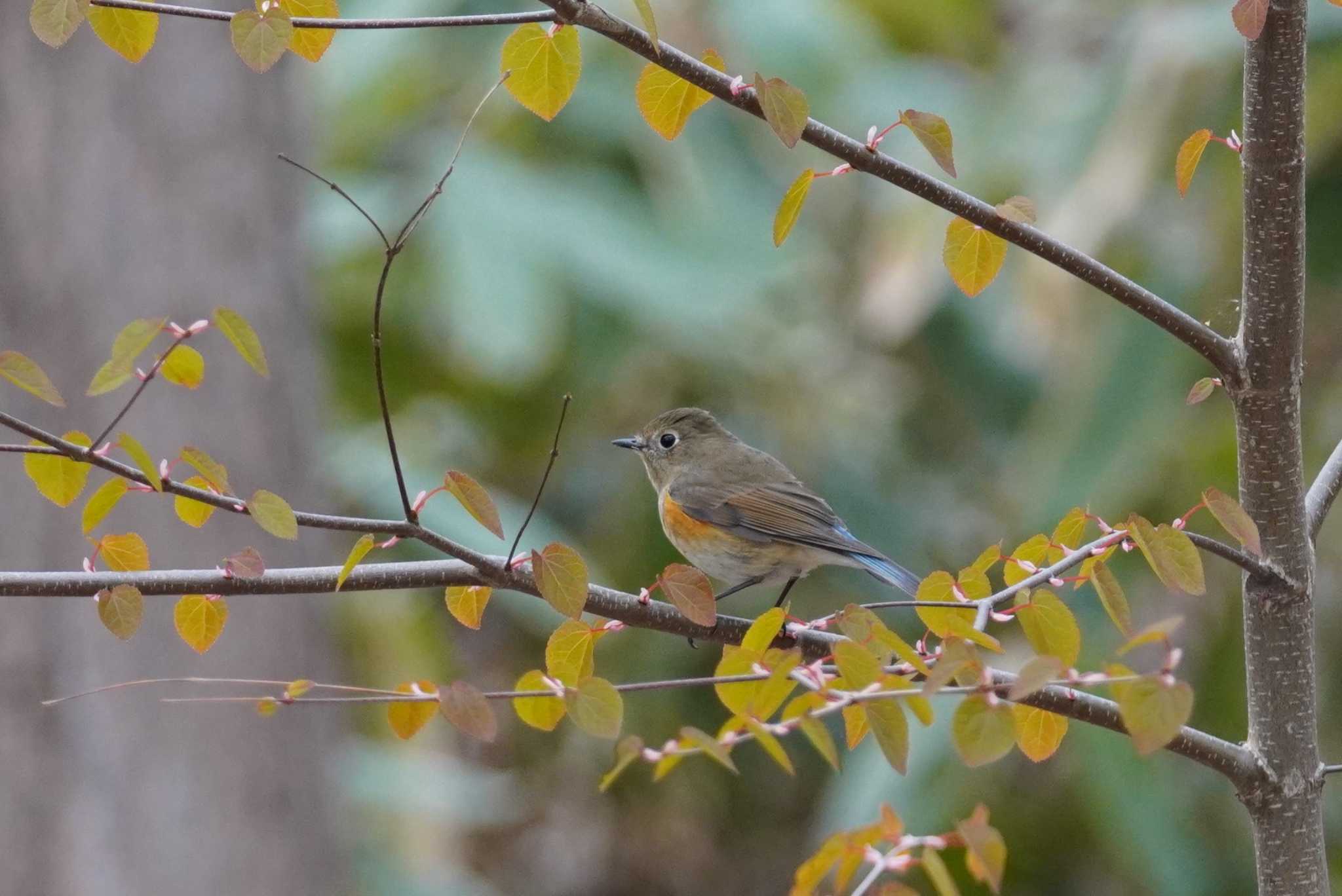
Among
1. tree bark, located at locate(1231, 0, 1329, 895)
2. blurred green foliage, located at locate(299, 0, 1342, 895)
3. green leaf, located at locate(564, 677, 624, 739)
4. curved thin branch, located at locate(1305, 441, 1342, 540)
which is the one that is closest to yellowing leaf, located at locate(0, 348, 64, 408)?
green leaf, located at locate(564, 677, 624, 739)

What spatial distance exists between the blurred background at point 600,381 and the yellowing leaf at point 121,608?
10.5 feet

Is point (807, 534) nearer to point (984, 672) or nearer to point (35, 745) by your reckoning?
point (984, 672)

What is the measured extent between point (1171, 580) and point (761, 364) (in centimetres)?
618

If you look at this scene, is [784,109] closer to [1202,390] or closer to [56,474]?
[1202,390]

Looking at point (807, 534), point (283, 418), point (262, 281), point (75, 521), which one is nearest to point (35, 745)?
point (75, 521)

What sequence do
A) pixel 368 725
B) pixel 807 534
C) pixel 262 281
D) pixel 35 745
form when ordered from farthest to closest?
1. pixel 368 725
2. pixel 262 281
3. pixel 35 745
4. pixel 807 534

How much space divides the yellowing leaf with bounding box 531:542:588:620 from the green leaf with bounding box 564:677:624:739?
87 millimetres

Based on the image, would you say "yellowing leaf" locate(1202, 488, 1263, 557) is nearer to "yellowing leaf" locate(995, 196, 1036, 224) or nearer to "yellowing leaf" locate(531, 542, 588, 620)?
"yellowing leaf" locate(995, 196, 1036, 224)

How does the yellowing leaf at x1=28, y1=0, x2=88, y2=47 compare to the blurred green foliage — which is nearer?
the yellowing leaf at x1=28, y1=0, x2=88, y2=47

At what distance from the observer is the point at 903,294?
219 inches

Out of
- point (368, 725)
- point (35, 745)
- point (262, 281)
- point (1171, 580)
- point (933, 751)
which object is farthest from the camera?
point (368, 725)

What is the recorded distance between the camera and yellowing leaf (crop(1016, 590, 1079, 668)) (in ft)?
4.40

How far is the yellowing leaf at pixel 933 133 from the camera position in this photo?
4.83 ft

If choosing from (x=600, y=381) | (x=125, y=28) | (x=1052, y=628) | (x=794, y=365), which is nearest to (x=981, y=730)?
(x=1052, y=628)
